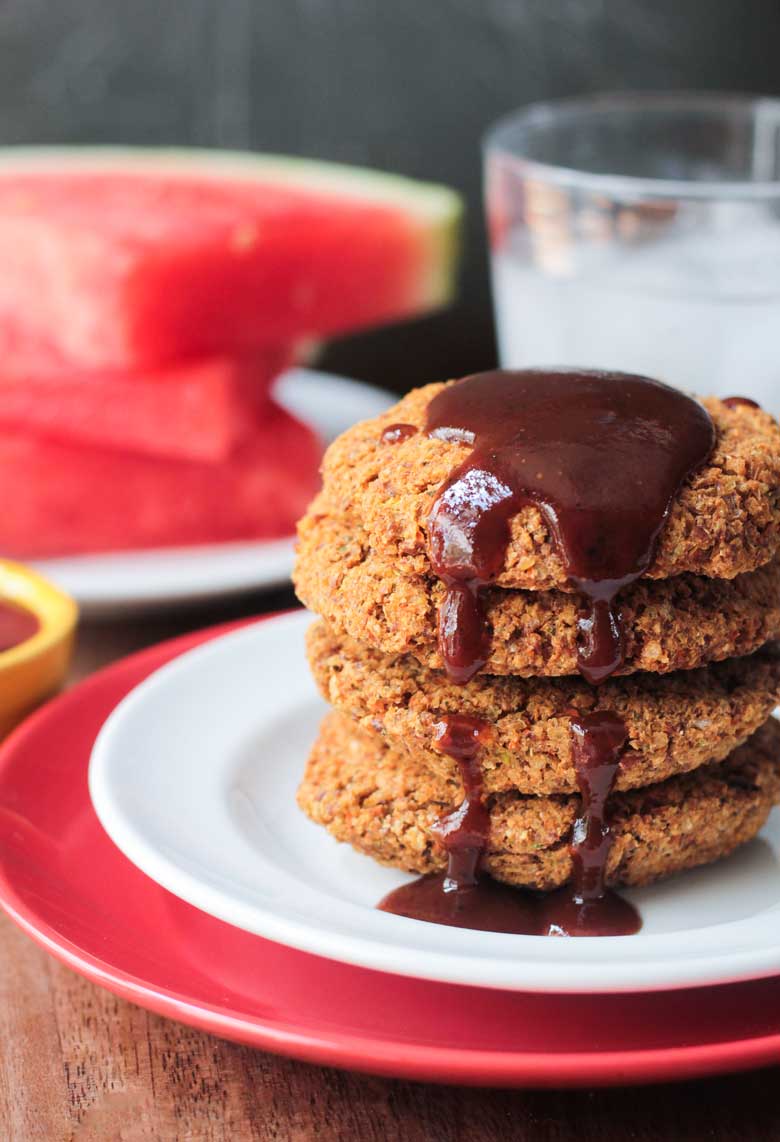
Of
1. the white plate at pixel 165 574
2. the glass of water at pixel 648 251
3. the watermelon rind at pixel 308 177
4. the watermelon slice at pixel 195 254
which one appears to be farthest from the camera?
the watermelon rind at pixel 308 177

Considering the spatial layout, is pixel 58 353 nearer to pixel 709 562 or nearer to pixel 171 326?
pixel 171 326

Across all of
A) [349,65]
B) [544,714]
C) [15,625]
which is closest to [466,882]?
[544,714]

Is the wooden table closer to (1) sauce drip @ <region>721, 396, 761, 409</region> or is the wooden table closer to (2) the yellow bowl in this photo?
(2) the yellow bowl

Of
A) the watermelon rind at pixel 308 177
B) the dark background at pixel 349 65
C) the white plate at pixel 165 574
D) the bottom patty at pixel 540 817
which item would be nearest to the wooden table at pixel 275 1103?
the bottom patty at pixel 540 817

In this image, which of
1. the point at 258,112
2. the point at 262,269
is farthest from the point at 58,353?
Result: the point at 258,112

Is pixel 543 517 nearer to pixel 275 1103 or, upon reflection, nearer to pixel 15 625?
pixel 275 1103

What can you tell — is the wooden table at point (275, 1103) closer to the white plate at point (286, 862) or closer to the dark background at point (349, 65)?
the white plate at point (286, 862)
